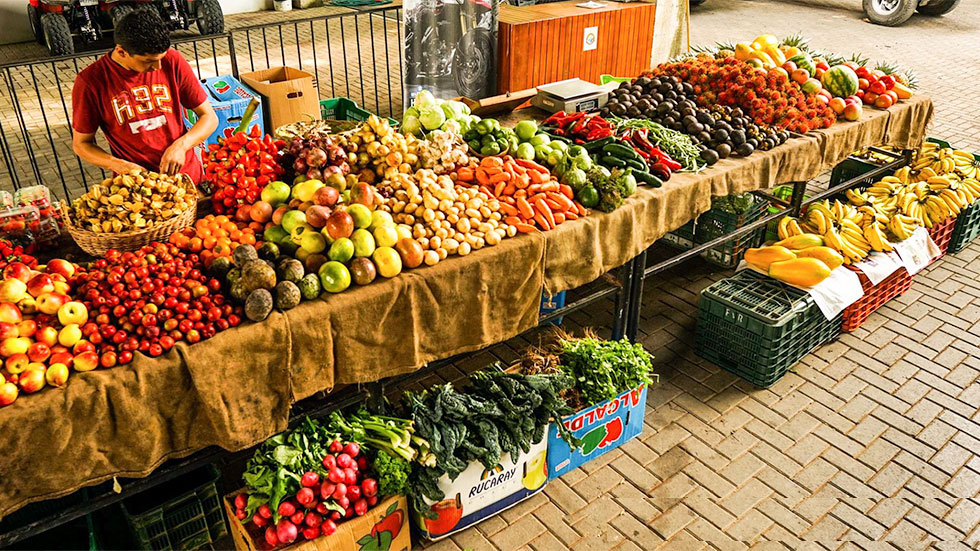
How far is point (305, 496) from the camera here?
3.21 m

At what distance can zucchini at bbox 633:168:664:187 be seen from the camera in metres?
4.40

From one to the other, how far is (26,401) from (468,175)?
7.64ft

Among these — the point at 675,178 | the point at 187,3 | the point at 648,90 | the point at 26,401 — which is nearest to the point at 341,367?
the point at 26,401

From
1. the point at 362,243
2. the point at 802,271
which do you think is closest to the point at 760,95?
the point at 802,271

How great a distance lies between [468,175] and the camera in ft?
13.5

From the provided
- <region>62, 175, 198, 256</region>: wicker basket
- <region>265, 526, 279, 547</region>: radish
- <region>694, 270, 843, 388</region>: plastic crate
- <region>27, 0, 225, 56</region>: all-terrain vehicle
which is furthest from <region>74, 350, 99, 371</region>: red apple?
<region>27, 0, 225, 56</region>: all-terrain vehicle

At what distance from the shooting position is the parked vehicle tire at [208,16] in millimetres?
11703

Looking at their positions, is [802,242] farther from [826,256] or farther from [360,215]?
[360,215]

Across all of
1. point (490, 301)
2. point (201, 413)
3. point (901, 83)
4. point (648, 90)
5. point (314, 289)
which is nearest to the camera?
point (201, 413)

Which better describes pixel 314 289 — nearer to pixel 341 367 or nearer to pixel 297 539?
pixel 341 367

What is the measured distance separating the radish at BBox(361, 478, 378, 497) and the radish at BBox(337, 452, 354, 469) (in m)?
0.10

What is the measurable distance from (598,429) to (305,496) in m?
1.67

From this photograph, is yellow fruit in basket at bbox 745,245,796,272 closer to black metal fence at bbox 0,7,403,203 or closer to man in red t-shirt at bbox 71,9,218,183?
man in red t-shirt at bbox 71,9,218,183

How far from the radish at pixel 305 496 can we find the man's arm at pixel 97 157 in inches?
79.2
